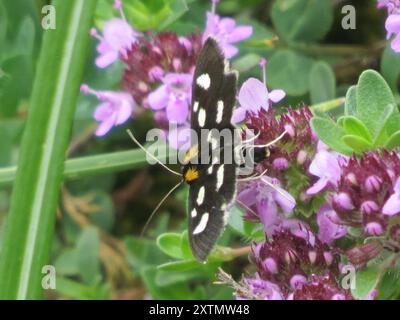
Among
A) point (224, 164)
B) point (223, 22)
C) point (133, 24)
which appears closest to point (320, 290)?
point (224, 164)

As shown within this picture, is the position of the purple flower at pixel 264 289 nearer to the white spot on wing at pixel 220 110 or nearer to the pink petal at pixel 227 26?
the white spot on wing at pixel 220 110

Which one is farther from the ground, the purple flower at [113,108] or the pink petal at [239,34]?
the pink petal at [239,34]

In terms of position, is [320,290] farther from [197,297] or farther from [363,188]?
[197,297]

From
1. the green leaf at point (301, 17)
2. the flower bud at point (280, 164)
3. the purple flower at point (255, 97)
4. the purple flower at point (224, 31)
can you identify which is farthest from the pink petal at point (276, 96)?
the green leaf at point (301, 17)

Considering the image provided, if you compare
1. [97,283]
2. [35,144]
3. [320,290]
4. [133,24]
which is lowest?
[320,290]

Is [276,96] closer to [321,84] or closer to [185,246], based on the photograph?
[185,246]

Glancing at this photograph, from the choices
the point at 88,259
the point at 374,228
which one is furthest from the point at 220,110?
the point at 88,259

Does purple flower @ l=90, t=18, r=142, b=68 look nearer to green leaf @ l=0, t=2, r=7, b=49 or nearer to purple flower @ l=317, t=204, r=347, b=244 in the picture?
green leaf @ l=0, t=2, r=7, b=49
